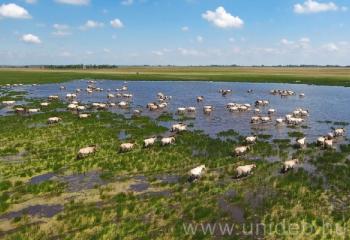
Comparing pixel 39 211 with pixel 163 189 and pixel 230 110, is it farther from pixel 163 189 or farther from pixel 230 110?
pixel 230 110

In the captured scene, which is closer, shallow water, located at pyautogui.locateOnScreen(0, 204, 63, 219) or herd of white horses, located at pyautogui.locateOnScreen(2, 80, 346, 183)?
shallow water, located at pyautogui.locateOnScreen(0, 204, 63, 219)

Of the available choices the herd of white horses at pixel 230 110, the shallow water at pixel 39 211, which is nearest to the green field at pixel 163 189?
the shallow water at pixel 39 211

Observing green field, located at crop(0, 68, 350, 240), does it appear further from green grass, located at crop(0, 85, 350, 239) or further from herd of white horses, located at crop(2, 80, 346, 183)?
herd of white horses, located at crop(2, 80, 346, 183)

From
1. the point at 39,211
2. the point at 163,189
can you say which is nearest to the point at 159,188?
the point at 163,189

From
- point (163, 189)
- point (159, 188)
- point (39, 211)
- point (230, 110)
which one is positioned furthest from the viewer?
point (230, 110)

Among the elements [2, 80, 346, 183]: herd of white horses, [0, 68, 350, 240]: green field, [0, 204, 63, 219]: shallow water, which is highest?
[2, 80, 346, 183]: herd of white horses

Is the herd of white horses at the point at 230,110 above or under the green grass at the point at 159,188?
above

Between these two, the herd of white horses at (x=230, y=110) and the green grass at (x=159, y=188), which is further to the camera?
the herd of white horses at (x=230, y=110)

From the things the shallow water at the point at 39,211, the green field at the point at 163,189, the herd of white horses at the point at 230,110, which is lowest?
the shallow water at the point at 39,211

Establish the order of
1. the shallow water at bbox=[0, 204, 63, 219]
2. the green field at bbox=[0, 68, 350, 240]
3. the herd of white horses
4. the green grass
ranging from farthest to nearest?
the herd of white horses, the shallow water at bbox=[0, 204, 63, 219], the green grass, the green field at bbox=[0, 68, 350, 240]

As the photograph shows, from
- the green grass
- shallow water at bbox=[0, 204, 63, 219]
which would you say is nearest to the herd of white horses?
the green grass

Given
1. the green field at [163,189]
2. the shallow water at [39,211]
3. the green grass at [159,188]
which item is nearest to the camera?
the green field at [163,189]

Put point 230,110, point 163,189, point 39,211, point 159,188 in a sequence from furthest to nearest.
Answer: point 230,110
point 159,188
point 163,189
point 39,211

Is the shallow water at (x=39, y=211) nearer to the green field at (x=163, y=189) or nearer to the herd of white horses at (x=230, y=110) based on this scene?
the green field at (x=163, y=189)
